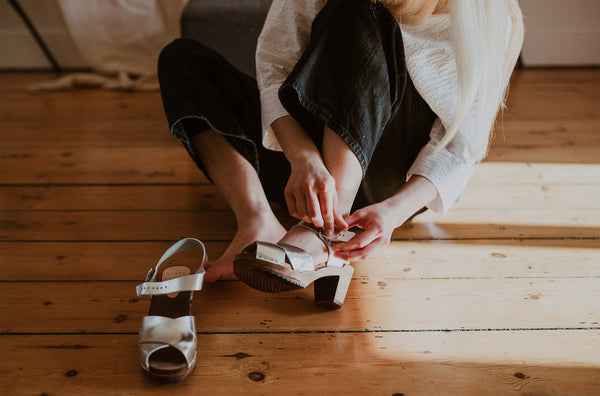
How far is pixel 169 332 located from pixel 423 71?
1.85 ft

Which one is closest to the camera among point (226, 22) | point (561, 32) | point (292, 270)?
point (292, 270)

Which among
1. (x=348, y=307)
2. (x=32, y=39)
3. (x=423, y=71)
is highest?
(x=423, y=71)

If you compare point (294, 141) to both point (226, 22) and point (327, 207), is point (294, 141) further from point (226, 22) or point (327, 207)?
point (226, 22)

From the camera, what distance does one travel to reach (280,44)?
0.80 metres

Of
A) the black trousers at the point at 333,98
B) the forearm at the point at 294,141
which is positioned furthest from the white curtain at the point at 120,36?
the forearm at the point at 294,141

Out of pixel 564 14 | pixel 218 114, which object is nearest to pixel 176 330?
pixel 218 114

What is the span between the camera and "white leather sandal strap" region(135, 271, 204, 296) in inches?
27.5

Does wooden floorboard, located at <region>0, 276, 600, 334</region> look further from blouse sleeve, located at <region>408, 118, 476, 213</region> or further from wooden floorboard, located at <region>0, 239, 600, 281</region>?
blouse sleeve, located at <region>408, 118, 476, 213</region>

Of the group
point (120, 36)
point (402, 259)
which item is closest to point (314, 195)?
point (402, 259)

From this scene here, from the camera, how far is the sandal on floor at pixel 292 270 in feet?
1.99

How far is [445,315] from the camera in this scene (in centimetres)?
77

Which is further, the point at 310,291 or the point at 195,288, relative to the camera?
the point at 310,291

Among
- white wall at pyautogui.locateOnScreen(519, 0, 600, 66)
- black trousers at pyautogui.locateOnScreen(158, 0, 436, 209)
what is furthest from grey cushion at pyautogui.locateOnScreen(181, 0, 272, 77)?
white wall at pyautogui.locateOnScreen(519, 0, 600, 66)

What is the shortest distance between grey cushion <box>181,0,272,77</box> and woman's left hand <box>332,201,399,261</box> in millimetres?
809
